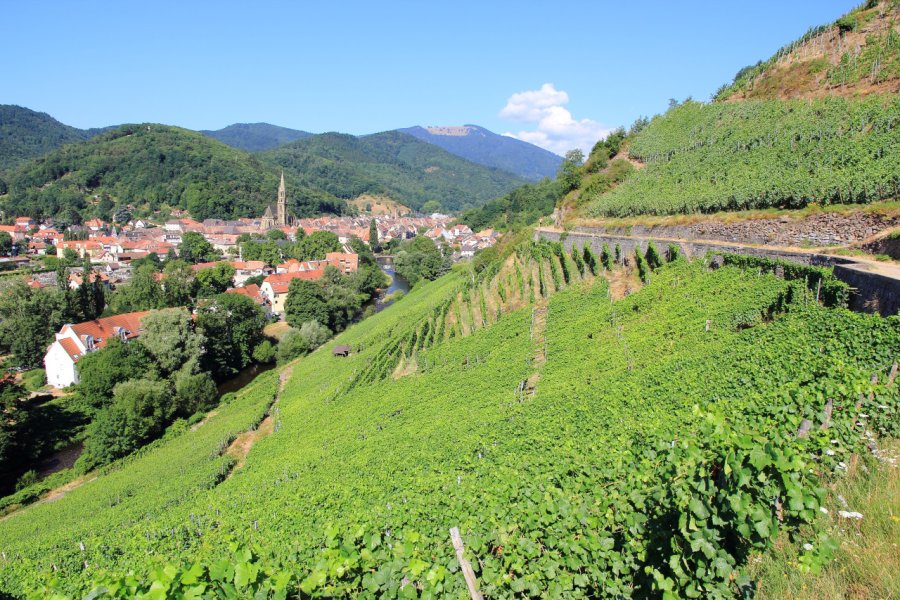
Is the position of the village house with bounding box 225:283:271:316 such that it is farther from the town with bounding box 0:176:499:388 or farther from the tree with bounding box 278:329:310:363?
the tree with bounding box 278:329:310:363

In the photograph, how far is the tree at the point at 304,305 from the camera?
4859 cm

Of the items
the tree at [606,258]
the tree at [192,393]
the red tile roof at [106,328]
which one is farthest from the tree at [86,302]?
the tree at [606,258]

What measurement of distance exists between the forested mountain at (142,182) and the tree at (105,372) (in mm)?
128402

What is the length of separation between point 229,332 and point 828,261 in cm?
4083

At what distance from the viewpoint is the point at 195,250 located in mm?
88438

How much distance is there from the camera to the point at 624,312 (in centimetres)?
1906

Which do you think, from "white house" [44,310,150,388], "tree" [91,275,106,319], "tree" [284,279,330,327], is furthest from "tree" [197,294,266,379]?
"tree" [91,275,106,319]

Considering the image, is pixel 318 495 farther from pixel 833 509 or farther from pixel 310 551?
pixel 833 509

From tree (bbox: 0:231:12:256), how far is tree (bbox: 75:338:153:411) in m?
84.4

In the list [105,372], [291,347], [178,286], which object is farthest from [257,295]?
[105,372]

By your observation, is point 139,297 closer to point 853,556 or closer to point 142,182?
point 853,556


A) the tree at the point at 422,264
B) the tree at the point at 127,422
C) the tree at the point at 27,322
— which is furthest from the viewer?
the tree at the point at 422,264

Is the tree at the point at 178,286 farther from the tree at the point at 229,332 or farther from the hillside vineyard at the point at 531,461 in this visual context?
the hillside vineyard at the point at 531,461

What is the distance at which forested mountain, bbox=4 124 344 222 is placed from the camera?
141 meters
